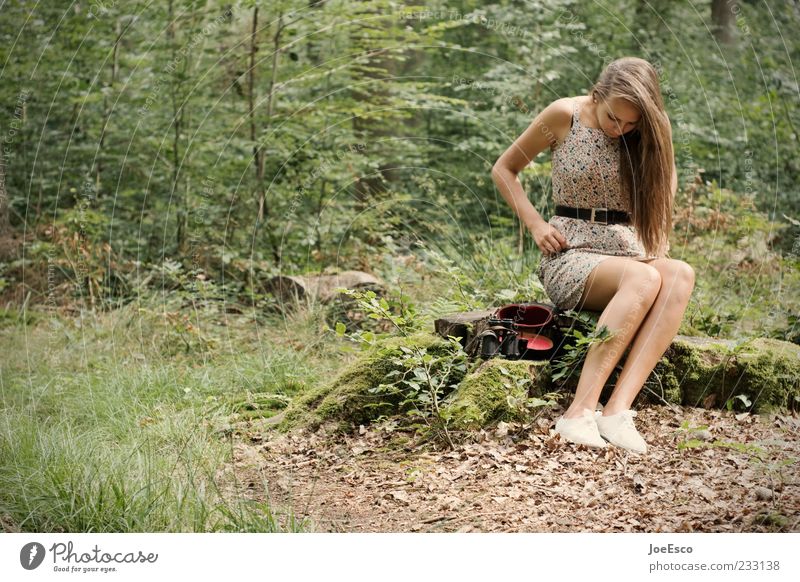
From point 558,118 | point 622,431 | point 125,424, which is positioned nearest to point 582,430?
point 622,431

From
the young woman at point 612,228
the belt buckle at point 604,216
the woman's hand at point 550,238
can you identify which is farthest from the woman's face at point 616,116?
the woman's hand at point 550,238

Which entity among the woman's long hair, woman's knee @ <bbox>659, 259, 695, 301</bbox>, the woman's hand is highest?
the woman's long hair

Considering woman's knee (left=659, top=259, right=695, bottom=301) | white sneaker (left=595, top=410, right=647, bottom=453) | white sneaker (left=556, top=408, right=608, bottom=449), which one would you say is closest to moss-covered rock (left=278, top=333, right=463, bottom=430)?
white sneaker (left=556, top=408, right=608, bottom=449)

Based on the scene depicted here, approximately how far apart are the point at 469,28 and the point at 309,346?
4.97m

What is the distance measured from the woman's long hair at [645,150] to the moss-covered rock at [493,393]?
0.75 m

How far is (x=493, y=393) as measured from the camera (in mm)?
3049

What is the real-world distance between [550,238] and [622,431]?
2.68 ft

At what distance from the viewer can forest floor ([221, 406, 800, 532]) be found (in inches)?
96.9

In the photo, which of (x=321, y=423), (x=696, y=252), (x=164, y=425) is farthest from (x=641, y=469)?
(x=696, y=252)

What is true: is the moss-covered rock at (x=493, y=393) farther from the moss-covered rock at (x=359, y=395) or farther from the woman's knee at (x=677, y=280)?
the woman's knee at (x=677, y=280)

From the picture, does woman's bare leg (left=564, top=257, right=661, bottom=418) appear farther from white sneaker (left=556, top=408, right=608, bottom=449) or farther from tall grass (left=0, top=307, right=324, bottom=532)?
tall grass (left=0, top=307, right=324, bottom=532)

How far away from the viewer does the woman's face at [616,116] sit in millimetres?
3066
